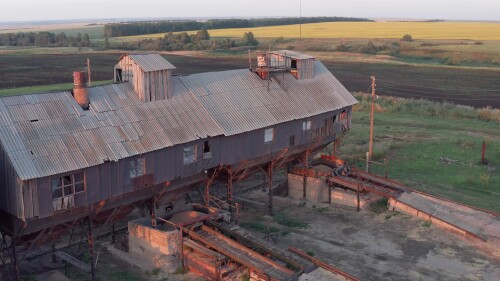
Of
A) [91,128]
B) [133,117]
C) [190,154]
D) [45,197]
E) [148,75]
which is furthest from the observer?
[148,75]

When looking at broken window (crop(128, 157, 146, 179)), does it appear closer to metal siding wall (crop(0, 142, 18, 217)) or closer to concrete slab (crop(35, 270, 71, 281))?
metal siding wall (crop(0, 142, 18, 217))

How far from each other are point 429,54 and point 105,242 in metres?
124

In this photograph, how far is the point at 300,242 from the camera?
31297mm

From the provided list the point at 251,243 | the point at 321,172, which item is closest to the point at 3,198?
the point at 251,243

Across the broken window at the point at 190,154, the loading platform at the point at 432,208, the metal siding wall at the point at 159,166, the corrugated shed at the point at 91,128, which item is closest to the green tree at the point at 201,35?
the loading platform at the point at 432,208

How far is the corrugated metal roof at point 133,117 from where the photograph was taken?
24125 mm

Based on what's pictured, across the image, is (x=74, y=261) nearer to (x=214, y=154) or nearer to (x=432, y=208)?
(x=214, y=154)

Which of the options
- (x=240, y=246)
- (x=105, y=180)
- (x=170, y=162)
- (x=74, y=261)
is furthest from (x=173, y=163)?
(x=74, y=261)

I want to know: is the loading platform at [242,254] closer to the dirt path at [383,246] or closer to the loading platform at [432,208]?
the dirt path at [383,246]

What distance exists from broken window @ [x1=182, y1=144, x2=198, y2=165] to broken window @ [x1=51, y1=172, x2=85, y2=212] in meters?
6.18

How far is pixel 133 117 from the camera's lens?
1117 inches

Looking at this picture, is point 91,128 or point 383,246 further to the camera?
point 383,246

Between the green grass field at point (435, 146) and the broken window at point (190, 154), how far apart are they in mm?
19435

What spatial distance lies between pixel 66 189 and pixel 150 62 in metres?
9.43
